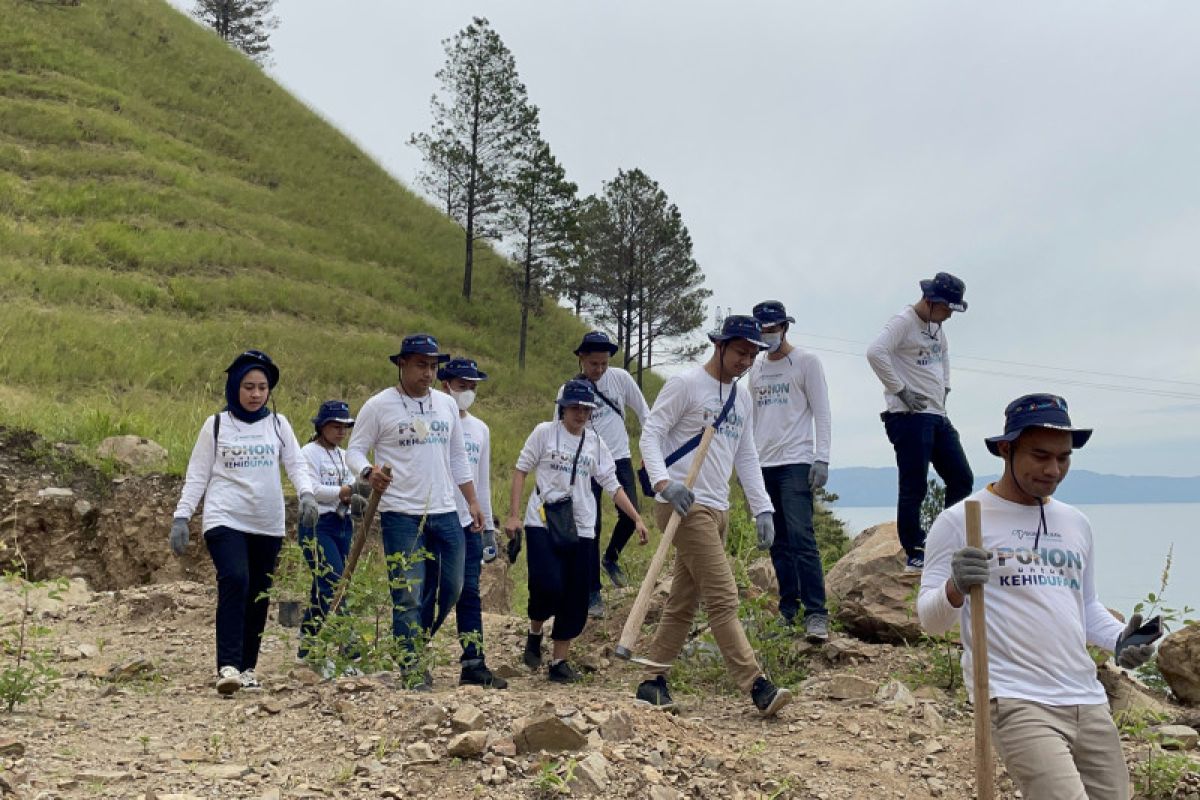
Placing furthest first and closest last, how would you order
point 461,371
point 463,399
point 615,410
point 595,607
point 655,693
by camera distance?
point 615,410
point 595,607
point 461,371
point 463,399
point 655,693

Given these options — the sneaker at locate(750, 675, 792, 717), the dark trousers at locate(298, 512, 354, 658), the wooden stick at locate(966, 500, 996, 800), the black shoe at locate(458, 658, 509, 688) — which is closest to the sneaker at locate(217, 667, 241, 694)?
the dark trousers at locate(298, 512, 354, 658)

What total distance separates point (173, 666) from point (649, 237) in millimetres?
30658

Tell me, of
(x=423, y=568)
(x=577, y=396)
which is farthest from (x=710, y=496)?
(x=423, y=568)

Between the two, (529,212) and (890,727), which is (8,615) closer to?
(890,727)

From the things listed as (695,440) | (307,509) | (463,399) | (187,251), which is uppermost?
(187,251)

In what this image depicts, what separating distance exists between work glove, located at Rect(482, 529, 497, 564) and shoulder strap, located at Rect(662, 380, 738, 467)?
2054 millimetres

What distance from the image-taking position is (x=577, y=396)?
6.92m

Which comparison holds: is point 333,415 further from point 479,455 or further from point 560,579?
point 560,579

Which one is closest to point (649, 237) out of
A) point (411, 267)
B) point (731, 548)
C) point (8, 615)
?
point (411, 267)

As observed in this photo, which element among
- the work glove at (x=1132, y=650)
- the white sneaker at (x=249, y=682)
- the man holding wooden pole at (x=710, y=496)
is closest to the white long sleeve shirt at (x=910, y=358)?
the man holding wooden pole at (x=710, y=496)

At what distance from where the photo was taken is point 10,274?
69.0 ft

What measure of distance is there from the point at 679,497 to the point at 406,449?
169 cm

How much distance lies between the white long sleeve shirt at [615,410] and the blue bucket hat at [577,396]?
1269mm

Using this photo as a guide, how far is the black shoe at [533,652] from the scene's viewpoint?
286 inches
